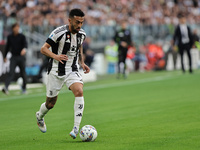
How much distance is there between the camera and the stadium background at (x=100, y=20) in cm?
2383

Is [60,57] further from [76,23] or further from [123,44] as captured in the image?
[123,44]

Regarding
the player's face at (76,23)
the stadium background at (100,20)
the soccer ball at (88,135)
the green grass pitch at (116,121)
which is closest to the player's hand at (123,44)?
the stadium background at (100,20)

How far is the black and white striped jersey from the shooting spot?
812 centimetres

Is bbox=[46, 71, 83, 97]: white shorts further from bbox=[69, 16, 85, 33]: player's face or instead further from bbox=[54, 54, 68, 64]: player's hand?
bbox=[69, 16, 85, 33]: player's face

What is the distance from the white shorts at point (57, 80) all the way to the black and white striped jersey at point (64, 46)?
0.25 ft

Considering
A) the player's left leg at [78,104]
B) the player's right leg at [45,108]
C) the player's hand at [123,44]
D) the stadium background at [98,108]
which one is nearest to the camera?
the stadium background at [98,108]

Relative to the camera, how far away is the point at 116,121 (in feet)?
32.5

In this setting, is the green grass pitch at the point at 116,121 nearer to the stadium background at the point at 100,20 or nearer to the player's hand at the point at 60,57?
the player's hand at the point at 60,57

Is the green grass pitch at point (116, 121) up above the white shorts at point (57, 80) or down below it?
below

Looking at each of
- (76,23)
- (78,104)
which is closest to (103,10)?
(76,23)

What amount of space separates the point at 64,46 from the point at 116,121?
2378mm

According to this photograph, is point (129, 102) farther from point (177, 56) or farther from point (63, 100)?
point (177, 56)

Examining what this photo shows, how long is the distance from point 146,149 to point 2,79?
595 inches

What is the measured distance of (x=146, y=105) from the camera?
12.7 m
